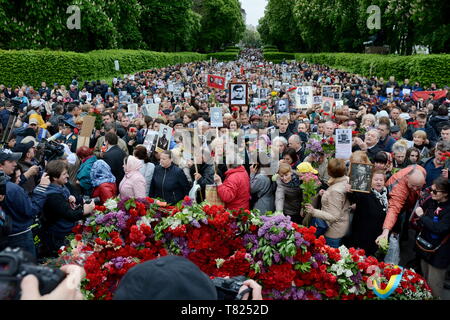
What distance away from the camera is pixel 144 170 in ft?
22.0

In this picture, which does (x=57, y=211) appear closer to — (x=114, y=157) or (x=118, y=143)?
(x=114, y=157)

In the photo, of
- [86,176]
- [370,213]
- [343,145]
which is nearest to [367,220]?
[370,213]

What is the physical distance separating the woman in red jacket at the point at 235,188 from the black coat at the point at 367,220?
4.74 ft

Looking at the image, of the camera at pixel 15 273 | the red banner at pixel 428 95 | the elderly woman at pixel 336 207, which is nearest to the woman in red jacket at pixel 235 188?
the elderly woman at pixel 336 207

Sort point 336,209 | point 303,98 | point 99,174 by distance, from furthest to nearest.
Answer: point 303,98
point 99,174
point 336,209

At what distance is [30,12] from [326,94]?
22.7m

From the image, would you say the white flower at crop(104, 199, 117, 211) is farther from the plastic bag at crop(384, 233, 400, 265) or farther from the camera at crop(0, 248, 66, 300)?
the plastic bag at crop(384, 233, 400, 265)

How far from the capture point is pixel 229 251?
4.37 meters

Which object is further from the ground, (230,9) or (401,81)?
(230,9)

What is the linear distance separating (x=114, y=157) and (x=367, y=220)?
14.5 ft

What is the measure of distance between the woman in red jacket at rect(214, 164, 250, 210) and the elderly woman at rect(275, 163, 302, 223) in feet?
1.49

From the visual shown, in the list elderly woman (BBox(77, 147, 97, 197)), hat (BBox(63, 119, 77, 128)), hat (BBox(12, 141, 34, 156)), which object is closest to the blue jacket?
elderly woman (BBox(77, 147, 97, 197))

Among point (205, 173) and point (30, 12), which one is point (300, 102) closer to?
point (205, 173)
